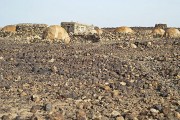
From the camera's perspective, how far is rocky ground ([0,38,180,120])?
5773mm

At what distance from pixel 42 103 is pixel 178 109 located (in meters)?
2.28

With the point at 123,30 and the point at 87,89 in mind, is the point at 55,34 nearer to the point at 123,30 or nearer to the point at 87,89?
the point at 123,30

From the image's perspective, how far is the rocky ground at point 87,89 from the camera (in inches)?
227

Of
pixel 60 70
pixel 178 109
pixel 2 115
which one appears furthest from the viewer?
pixel 60 70

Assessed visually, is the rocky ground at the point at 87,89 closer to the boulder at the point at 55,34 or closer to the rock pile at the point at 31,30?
the boulder at the point at 55,34

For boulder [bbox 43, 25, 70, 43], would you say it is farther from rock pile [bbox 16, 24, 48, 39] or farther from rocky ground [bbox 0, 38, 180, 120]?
rocky ground [bbox 0, 38, 180, 120]

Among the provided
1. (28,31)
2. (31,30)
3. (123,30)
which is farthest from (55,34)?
(123,30)

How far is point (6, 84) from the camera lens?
7445 mm

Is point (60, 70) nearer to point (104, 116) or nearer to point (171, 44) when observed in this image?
point (104, 116)

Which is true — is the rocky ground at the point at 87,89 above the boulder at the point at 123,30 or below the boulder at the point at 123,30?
above

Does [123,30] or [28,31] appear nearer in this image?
[28,31]

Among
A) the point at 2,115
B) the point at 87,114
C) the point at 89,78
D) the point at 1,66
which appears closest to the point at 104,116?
the point at 87,114

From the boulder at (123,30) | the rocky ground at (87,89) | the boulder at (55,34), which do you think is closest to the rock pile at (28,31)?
the boulder at (55,34)

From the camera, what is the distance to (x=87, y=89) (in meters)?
7.25
